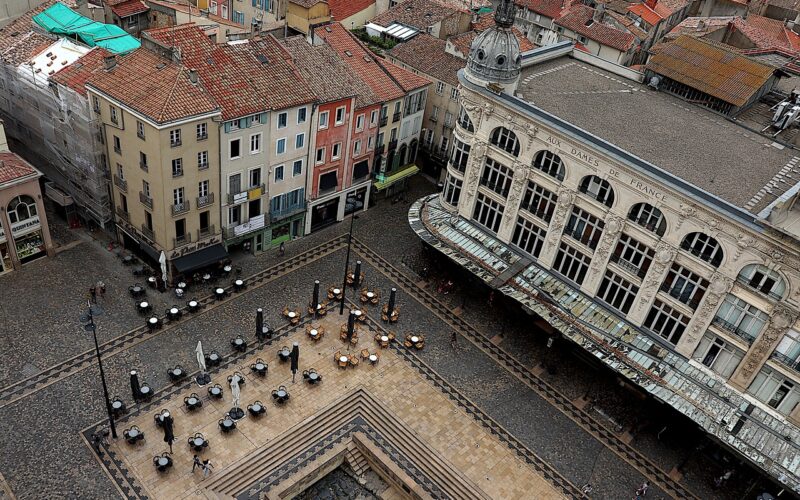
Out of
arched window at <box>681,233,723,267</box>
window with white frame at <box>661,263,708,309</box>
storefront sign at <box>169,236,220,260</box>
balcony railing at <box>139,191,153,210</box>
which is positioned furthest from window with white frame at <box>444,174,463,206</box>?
balcony railing at <box>139,191,153,210</box>

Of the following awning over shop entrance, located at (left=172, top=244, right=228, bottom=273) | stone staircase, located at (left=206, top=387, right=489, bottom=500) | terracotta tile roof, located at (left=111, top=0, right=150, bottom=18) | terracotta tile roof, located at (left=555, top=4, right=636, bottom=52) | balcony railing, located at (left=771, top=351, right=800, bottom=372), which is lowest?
stone staircase, located at (left=206, top=387, right=489, bottom=500)

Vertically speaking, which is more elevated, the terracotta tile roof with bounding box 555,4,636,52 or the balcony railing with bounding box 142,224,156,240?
the terracotta tile roof with bounding box 555,4,636,52

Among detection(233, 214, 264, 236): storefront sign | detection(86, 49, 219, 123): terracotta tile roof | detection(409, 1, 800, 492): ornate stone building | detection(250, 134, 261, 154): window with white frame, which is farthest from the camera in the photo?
detection(233, 214, 264, 236): storefront sign

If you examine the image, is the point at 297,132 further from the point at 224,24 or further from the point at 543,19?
the point at 543,19

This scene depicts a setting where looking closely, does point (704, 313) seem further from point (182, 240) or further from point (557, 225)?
point (182, 240)

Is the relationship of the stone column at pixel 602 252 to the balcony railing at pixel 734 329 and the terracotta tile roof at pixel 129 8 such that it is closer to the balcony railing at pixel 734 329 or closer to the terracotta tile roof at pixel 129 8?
the balcony railing at pixel 734 329

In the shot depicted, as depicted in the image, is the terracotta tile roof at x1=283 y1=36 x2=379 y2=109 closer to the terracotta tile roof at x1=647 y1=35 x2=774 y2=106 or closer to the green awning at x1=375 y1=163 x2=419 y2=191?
the green awning at x1=375 y1=163 x2=419 y2=191
